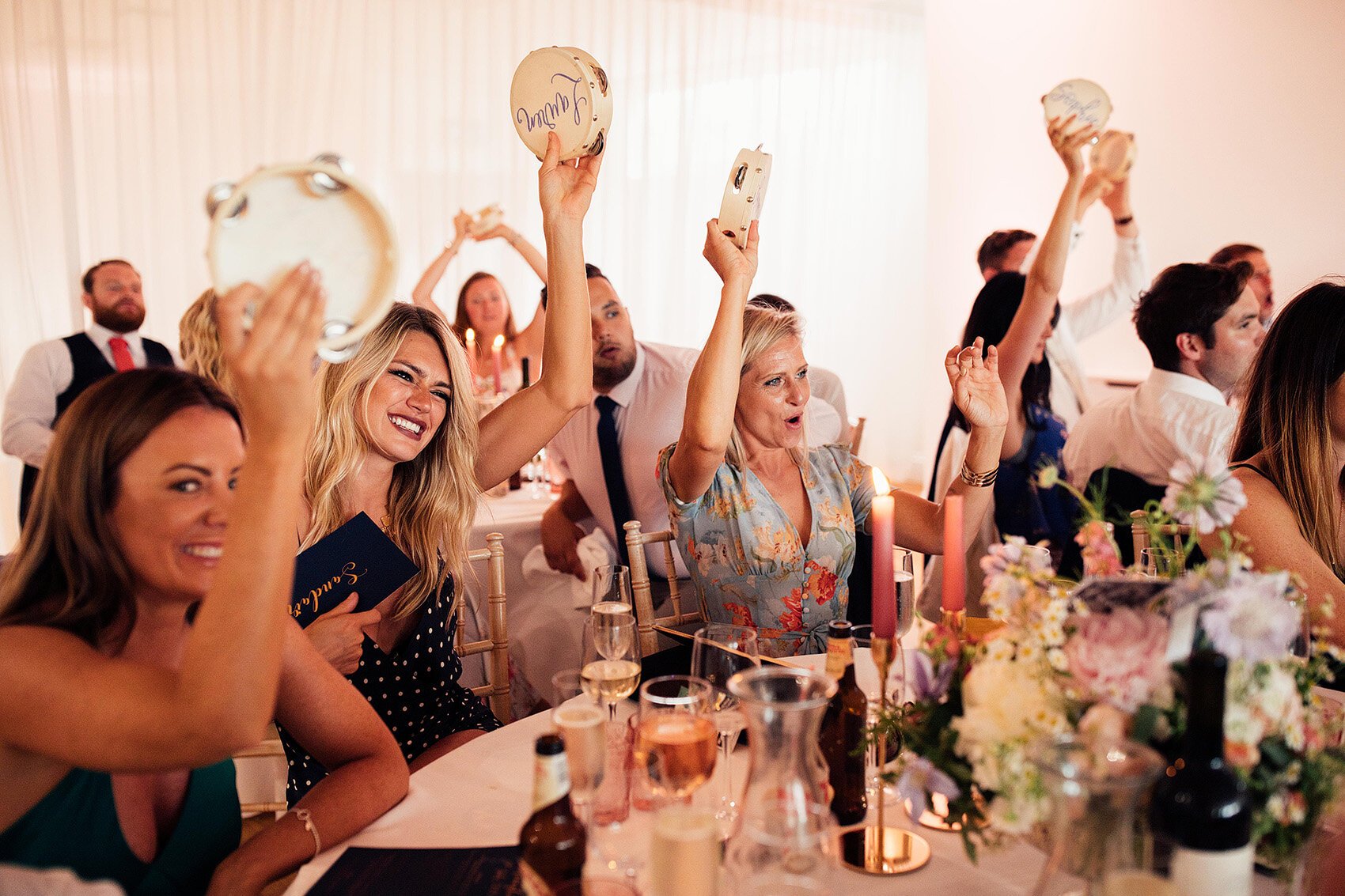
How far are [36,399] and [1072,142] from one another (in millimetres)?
3992

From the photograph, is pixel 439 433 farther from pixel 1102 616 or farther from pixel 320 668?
pixel 1102 616

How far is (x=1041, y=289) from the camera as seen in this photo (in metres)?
3.19

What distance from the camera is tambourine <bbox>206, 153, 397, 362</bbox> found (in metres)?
0.94

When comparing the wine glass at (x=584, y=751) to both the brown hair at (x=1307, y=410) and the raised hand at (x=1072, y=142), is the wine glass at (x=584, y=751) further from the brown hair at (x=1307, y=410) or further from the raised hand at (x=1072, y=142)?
the raised hand at (x=1072, y=142)

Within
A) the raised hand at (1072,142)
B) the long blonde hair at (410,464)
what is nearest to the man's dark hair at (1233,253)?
the raised hand at (1072,142)

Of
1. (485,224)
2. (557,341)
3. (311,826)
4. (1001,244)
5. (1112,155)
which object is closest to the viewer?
(311,826)

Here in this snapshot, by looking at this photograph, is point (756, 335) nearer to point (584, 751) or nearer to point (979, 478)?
point (979, 478)

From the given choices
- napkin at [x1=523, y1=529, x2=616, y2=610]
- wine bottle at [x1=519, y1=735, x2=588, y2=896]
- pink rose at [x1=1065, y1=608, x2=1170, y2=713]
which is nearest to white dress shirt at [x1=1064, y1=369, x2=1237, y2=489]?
napkin at [x1=523, y1=529, x2=616, y2=610]

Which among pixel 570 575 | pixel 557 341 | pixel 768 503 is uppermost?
pixel 557 341

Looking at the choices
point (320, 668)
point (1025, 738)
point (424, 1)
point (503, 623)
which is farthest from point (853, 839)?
point (424, 1)

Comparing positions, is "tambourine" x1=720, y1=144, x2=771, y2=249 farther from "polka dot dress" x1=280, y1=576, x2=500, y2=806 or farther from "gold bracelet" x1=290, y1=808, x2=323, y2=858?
"gold bracelet" x1=290, y1=808, x2=323, y2=858

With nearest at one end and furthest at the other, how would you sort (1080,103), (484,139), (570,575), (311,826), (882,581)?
(882,581)
(311,826)
(570,575)
(1080,103)
(484,139)

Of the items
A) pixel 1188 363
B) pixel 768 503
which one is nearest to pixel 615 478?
pixel 768 503

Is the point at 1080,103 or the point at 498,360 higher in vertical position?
the point at 1080,103
